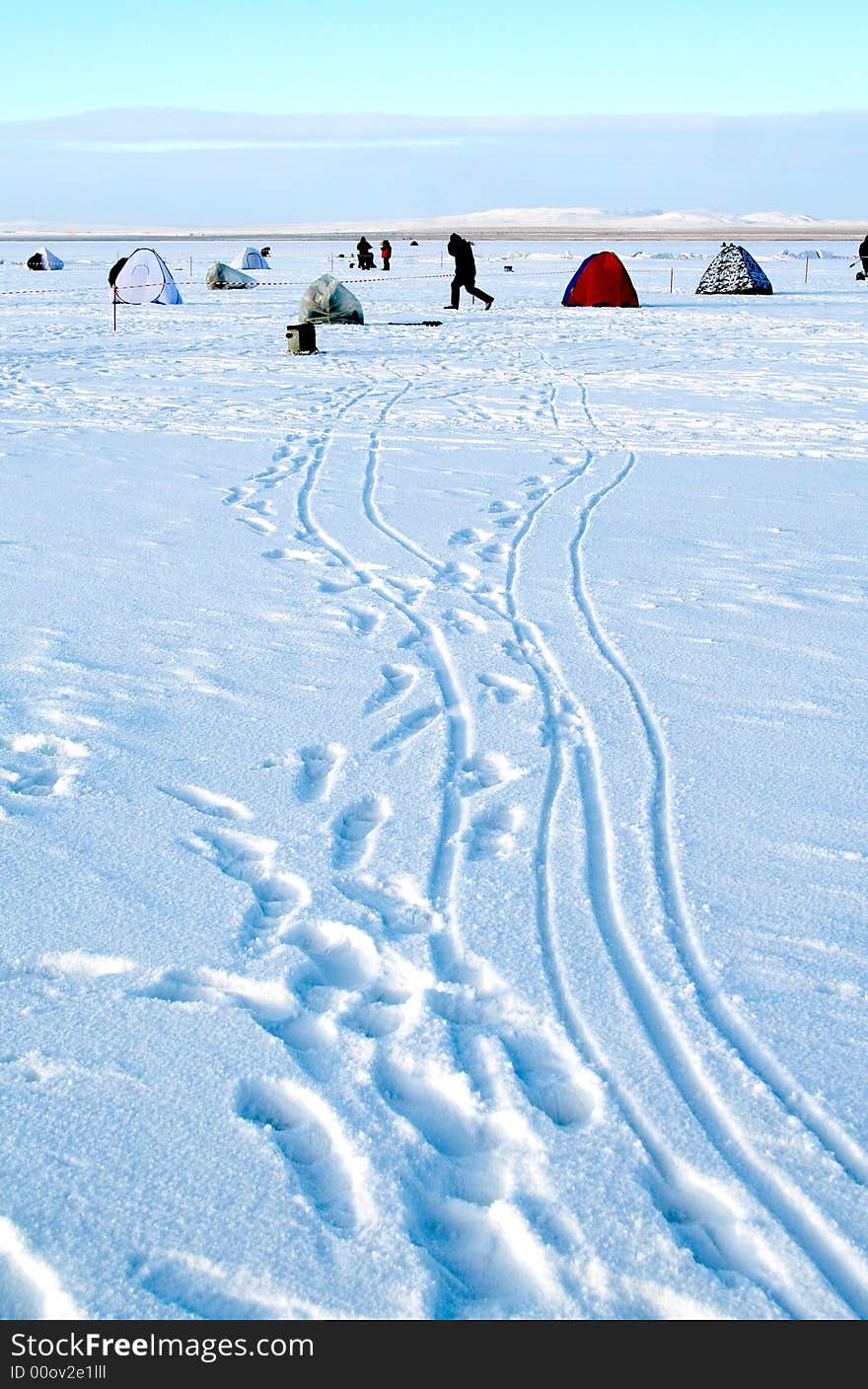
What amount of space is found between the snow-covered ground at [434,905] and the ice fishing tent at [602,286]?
17.5 m

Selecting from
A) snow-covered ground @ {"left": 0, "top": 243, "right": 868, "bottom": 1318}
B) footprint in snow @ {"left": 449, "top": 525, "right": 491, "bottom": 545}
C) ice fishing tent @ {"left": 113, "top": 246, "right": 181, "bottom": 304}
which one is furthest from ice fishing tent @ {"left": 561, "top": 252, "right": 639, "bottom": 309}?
footprint in snow @ {"left": 449, "top": 525, "right": 491, "bottom": 545}

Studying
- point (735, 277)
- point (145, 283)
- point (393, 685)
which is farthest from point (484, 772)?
point (735, 277)

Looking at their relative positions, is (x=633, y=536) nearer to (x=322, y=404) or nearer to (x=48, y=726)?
(x=48, y=726)

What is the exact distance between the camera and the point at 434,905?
3.26m

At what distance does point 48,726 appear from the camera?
4.34 m

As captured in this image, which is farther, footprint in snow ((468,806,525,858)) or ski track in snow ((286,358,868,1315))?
footprint in snow ((468,806,525,858))

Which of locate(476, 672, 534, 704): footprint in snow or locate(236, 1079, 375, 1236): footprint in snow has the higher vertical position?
locate(476, 672, 534, 704): footprint in snow

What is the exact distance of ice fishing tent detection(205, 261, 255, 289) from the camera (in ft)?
103

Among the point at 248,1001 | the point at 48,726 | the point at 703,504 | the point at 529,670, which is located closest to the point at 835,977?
the point at 248,1001

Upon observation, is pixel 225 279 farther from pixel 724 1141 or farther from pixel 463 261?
pixel 724 1141

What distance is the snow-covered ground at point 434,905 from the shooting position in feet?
7.30

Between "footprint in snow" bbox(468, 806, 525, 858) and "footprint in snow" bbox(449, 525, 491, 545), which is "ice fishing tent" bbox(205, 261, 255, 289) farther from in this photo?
"footprint in snow" bbox(468, 806, 525, 858)

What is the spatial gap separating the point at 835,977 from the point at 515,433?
805cm

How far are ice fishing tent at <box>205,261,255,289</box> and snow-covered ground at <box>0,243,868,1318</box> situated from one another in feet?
83.3
